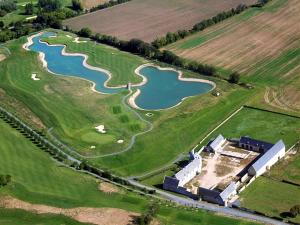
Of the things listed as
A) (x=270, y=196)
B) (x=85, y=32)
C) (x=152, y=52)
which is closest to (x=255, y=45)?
(x=152, y=52)

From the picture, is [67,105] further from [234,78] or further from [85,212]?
[85,212]

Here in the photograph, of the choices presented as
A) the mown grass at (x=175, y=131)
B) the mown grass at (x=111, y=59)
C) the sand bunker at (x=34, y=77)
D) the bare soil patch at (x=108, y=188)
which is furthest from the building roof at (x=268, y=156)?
the sand bunker at (x=34, y=77)

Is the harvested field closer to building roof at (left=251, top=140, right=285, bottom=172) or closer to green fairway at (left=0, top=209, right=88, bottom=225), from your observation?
building roof at (left=251, top=140, right=285, bottom=172)

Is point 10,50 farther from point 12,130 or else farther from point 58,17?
point 12,130

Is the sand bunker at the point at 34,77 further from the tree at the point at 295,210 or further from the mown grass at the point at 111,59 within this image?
the tree at the point at 295,210

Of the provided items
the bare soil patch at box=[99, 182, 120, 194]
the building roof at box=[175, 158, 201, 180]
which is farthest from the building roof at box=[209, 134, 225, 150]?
the bare soil patch at box=[99, 182, 120, 194]
